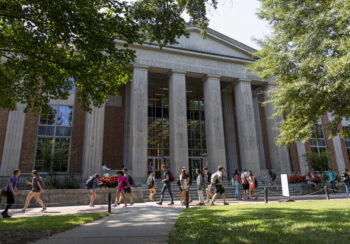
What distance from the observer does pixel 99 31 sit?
7.27 meters

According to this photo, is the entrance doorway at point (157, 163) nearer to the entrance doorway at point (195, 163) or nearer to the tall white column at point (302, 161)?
the entrance doorway at point (195, 163)

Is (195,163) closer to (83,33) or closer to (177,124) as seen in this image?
(177,124)

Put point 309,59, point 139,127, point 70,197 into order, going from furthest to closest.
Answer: point 139,127, point 70,197, point 309,59

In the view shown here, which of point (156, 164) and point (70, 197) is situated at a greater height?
point (156, 164)

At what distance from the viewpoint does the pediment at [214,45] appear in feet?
77.3

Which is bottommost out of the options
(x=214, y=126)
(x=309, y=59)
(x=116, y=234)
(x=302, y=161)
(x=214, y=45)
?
(x=116, y=234)

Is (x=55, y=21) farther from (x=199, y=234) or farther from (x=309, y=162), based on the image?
(x=309, y=162)

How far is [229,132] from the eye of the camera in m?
26.8

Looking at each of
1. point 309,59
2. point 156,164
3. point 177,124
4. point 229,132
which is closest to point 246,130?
point 229,132

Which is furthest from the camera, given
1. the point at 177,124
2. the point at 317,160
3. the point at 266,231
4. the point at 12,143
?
the point at 317,160

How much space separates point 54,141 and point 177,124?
11.1m

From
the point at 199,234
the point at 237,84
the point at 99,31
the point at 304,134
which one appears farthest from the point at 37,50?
the point at 237,84

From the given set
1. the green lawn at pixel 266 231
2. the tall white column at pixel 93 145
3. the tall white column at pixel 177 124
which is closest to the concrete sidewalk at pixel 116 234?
the green lawn at pixel 266 231

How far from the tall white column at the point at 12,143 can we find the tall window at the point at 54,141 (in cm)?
168
